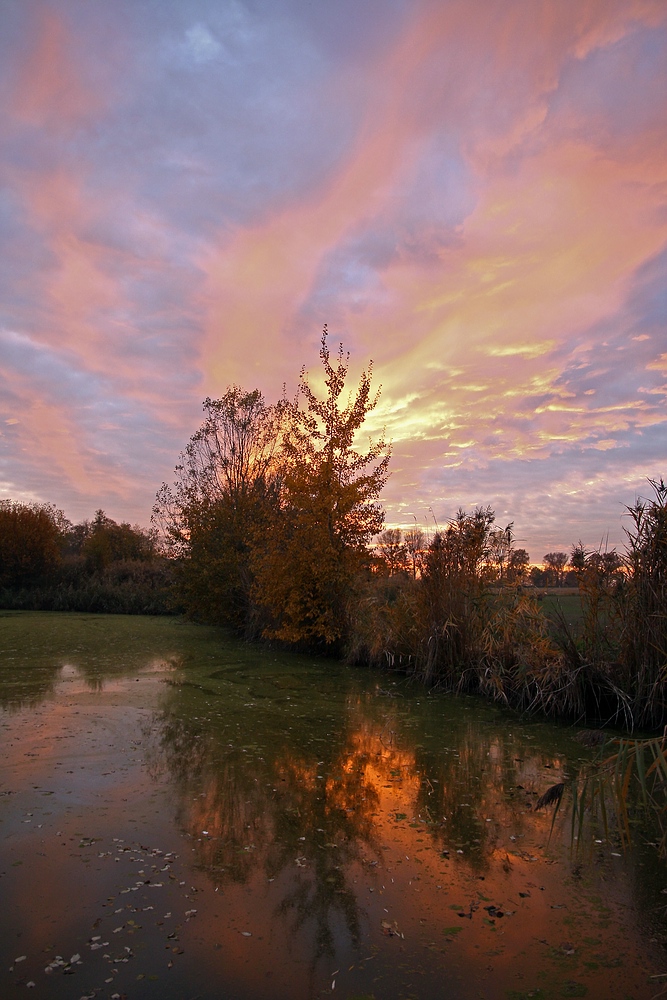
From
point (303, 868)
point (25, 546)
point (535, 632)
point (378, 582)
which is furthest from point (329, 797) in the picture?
point (25, 546)

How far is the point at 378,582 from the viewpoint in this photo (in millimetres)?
12969

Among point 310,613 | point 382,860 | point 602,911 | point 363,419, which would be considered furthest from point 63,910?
point 363,419

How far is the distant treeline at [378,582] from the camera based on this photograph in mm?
7566

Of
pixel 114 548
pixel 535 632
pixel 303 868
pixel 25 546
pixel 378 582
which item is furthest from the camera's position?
pixel 114 548

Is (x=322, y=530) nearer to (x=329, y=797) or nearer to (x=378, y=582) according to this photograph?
(x=378, y=582)

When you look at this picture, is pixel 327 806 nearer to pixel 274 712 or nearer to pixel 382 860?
pixel 382 860

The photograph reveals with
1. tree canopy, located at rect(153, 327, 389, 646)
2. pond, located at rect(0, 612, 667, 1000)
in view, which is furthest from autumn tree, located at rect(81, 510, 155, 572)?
pond, located at rect(0, 612, 667, 1000)

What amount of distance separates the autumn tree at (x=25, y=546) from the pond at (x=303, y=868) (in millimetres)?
23830

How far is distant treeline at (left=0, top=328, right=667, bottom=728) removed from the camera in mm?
7566

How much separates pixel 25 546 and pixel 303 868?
95.2 feet

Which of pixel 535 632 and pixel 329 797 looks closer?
pixel 329 797

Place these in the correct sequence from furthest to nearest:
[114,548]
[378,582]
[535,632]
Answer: [114,548] → [378,582] → [535,632]

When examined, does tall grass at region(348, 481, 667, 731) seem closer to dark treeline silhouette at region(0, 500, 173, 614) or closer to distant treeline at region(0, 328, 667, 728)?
distant treeline at region(0, 328, 667, 728)

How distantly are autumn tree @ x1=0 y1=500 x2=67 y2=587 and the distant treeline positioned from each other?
3.55 meters
